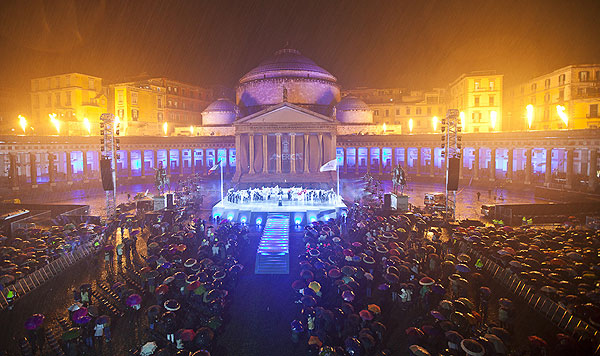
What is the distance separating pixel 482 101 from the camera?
66938mm

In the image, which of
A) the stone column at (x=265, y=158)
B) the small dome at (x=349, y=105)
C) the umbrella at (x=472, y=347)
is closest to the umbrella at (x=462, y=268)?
the umbrella at (x=472, y=347)

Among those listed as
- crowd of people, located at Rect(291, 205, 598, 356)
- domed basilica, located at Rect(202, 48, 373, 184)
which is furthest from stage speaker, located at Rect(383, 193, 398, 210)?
domed basilica, located at Rect(202, 48, 373, 184)

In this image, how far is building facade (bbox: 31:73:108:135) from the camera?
65.1m

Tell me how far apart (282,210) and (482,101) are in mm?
51211

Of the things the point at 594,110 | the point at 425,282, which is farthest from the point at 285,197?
the point at 594,110

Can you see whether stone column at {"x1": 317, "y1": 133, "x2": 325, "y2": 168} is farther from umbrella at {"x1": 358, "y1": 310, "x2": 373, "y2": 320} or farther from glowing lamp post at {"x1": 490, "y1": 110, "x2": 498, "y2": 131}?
umbrella at {"x1": 358, "y1": 310, "x2": 373, "y2": 320}

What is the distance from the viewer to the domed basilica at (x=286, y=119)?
170 feet

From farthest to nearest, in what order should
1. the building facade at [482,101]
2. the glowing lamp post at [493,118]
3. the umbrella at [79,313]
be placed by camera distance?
the building facade at [482,101] < the glowing lamp post at [493,118] < the umbrella at [79,313]

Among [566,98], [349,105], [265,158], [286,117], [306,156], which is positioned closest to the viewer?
[286,117]

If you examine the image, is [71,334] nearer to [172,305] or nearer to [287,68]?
[172,305]

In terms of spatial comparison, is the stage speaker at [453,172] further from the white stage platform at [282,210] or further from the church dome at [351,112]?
the church dome at [351,112]

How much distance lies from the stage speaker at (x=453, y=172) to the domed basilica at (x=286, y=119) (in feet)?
71.6

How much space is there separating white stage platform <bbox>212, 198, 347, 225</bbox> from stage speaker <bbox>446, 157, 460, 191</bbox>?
31.3 ft

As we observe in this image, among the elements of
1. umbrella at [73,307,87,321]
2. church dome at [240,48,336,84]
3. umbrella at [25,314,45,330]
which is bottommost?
umbrella at [25,314,45,330]
